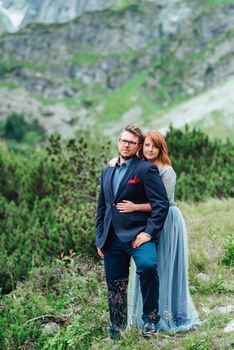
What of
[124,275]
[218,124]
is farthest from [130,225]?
[218,124]

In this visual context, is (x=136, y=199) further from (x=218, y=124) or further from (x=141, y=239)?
(x=218, y=124)

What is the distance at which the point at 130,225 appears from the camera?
5.34 m

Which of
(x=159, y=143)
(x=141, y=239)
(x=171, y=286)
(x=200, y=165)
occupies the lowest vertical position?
(x=171, y=286)

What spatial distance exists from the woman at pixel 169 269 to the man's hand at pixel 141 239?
14.5 inches

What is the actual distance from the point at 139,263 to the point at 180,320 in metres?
0.97

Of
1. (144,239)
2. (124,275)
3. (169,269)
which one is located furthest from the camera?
(124,275)

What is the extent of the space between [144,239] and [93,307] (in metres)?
1.95

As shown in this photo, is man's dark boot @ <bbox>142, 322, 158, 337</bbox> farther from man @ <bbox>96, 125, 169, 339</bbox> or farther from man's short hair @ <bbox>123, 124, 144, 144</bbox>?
man's short hair @ <bbox>123, 124, 144, 144</bbox>

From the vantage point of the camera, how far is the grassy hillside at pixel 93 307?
214 inches

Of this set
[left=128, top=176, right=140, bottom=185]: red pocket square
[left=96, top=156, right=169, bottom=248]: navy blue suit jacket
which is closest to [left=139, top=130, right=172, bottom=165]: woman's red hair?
[left=96, top=156, right=169, bottom=248]: navy blue suit jacket

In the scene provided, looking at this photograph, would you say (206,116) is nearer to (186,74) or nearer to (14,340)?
(14,340)

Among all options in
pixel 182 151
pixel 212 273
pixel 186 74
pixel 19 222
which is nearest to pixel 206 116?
pixel 182 151

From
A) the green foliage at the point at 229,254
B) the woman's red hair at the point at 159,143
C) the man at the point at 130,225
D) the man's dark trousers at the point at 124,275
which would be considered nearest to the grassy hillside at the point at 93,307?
the green foliage at the point at 229,254

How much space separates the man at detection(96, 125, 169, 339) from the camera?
5.20 metres
